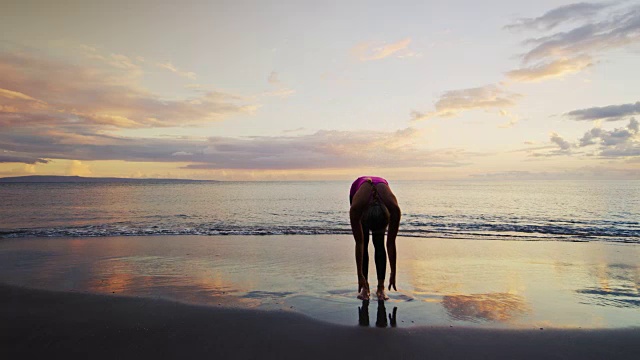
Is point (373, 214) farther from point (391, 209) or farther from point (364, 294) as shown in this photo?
point (364, 294)

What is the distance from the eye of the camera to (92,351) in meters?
4.03

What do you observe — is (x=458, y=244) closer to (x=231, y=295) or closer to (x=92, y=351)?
(x=231, y=295)

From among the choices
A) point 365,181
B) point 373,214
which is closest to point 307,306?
point 373,214

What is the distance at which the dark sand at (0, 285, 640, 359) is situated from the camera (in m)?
4.00

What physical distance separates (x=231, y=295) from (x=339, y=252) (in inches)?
206

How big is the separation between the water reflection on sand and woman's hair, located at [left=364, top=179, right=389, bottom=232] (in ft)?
4.16

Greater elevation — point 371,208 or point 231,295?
point 371,208

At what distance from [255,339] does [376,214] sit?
252 cm

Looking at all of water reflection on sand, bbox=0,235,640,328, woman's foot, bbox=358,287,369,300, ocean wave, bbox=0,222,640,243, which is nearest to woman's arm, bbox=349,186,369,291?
woman's foot, bbox=358,287,369,300

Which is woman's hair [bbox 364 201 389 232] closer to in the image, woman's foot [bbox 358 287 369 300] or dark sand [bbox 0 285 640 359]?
woman's foot [bbox 358 287 369 300]

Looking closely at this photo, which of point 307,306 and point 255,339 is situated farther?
point 307,306

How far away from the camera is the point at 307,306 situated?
575 centimetres

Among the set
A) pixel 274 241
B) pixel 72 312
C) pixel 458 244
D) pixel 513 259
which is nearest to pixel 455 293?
pixel 513 259

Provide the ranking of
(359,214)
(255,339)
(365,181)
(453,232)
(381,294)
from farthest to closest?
(453,232), (381,294), (365,181), (359,214), (255,339)
